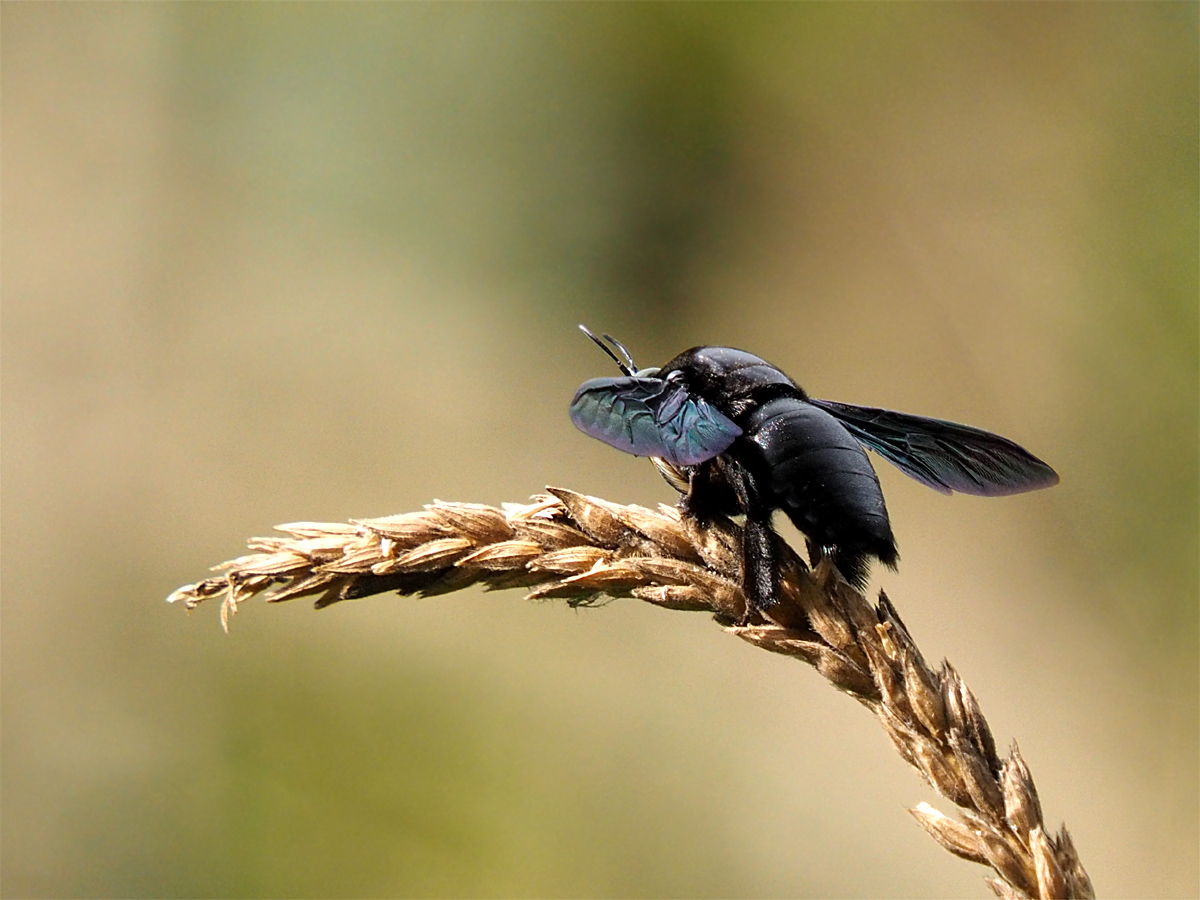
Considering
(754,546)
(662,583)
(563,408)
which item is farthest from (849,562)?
(563,408)

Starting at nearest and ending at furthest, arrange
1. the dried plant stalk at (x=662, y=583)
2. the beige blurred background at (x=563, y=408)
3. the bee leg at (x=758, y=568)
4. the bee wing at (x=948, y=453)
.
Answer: the dried plant stalk at (x=662, y=583) → the bee leg at (x=758, y=568) → the bee wing at (x=948, y=453) → the beige blurred background at (x=563, y=408)

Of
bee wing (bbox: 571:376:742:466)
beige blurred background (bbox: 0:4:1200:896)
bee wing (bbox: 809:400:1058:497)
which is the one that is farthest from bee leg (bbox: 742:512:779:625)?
beige blurred background (bbox: 0:4:1200:896)

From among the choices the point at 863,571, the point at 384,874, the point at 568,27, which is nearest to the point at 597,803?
the point at 384,874

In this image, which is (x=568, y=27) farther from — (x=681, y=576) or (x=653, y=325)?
(x=681, y=576)

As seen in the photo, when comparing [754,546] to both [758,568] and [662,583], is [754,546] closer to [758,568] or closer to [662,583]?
[758,568]

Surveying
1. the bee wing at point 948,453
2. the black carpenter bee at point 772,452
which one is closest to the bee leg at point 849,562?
the black carpenter bee at point 772,452

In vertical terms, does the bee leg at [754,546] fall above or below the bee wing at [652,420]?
below

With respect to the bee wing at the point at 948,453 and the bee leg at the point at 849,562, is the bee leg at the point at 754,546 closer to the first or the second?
the bee leg at the point at 849,562

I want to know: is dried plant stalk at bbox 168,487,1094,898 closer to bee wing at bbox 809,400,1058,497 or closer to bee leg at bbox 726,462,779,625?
bee leg at bbox 726,462,779,625
